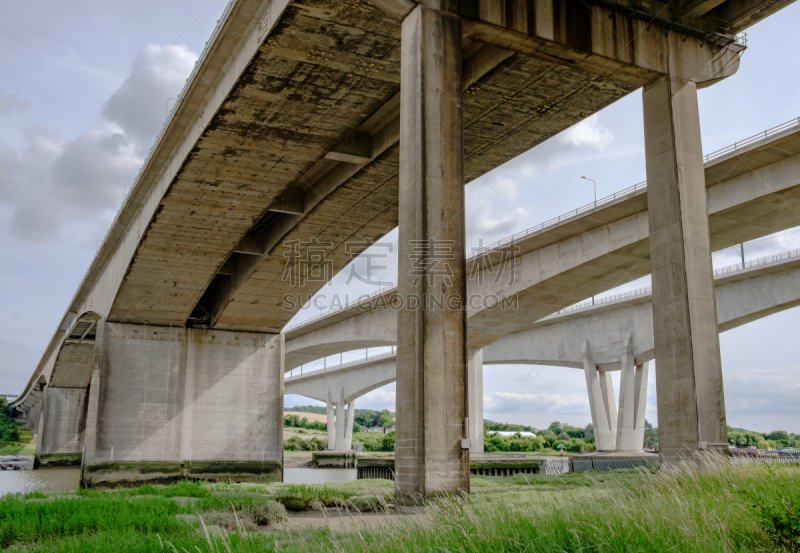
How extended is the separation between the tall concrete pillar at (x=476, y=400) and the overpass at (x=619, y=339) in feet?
0.18

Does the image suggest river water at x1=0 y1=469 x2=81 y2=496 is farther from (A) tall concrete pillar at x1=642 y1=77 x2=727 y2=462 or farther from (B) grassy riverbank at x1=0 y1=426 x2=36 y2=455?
(B) grassy riverbank at x1=0 y1=426 x2=36 y2=455

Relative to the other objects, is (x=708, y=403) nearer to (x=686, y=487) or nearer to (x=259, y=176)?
(x=686, y=487)

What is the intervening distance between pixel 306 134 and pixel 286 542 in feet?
46.9

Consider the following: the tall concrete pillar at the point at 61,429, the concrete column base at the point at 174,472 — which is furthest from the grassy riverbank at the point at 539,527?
the tall concrete pillar at the point at 61,429

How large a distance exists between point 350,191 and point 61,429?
45030 millimetres

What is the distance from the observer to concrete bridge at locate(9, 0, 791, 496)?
38.0 ft

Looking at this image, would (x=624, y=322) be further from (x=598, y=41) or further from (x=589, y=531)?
(x=589, y=531)

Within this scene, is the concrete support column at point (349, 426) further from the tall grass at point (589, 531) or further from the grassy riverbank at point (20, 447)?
the tall grass at point (589, 531)

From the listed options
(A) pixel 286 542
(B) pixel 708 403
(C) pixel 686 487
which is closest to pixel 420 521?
(A) pixel 286 542

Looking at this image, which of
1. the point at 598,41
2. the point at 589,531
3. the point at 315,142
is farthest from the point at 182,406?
the point at 589,531

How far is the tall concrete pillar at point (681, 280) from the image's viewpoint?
1388cm

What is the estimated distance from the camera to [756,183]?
2183cm

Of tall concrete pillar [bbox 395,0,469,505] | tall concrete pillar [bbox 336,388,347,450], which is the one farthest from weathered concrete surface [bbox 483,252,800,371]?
tall concrete pillar [bbox 395,0,469,505]

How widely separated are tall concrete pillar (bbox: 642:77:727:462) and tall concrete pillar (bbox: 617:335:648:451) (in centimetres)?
2768
